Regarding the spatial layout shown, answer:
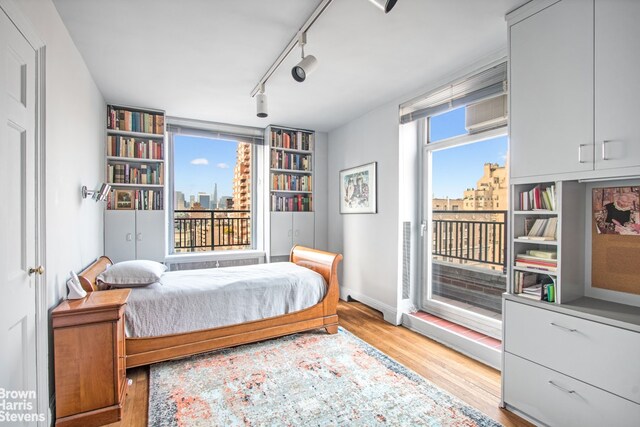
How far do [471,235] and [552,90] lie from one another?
64.2 inches

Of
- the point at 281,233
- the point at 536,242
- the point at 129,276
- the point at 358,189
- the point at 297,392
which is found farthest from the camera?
the point at 281,233

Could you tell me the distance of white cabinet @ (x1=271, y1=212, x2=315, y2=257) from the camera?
461 centimetres

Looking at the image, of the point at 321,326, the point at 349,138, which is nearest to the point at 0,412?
the point at 321,326

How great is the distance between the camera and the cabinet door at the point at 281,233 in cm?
460

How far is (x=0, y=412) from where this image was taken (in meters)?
1.33

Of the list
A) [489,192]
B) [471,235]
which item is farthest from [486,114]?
[471,235]

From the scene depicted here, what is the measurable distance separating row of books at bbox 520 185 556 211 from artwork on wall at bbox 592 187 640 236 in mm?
274

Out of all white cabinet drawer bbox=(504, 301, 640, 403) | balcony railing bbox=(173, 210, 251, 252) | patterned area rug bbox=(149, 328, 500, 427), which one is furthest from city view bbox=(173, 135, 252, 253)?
white cabinet drawer bbox=(504, 301, 640, 403)

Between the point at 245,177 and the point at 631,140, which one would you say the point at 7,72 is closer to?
the point at 631,140

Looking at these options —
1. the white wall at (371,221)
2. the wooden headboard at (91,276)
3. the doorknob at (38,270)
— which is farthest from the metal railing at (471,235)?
the doorknob at (38,270)

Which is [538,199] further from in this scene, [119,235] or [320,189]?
[119,235]

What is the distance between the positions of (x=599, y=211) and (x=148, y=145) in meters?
4.40

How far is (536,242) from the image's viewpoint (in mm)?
1938

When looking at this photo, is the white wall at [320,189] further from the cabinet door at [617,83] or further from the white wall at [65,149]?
the cabinet door at [617,83]
